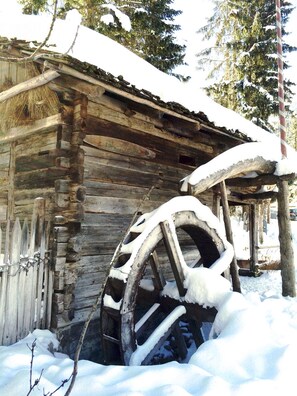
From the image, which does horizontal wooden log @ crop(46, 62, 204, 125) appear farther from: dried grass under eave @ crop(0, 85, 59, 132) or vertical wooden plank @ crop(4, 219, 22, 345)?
vertical wooden plank @ crop(4, 219, 22, 345)

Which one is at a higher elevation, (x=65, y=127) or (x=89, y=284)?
(x=65, y=127)

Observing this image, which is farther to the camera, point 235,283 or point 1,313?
point 235,283

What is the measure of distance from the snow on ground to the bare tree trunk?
2.32m

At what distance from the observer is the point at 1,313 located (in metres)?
3.34

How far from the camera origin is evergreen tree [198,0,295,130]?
14.2 metres

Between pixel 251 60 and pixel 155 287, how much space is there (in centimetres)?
1309

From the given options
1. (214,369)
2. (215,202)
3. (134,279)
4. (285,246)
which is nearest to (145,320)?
(134,279)

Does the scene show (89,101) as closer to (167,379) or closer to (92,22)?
(167,379)

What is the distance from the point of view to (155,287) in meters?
4.56

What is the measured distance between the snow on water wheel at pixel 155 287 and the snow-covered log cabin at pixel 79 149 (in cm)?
64

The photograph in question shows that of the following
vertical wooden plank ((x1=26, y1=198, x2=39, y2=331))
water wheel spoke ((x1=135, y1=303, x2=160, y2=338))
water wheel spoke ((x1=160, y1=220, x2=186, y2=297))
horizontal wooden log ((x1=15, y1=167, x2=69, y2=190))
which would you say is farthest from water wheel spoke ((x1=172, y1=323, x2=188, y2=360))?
horizontal wooden log ((x1=15, y1=167, x2=69, y2=190))

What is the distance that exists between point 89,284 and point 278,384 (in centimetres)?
303

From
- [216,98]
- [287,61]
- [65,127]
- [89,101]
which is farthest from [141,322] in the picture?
[287,61]

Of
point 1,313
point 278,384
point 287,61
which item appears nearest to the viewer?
point 278,384
